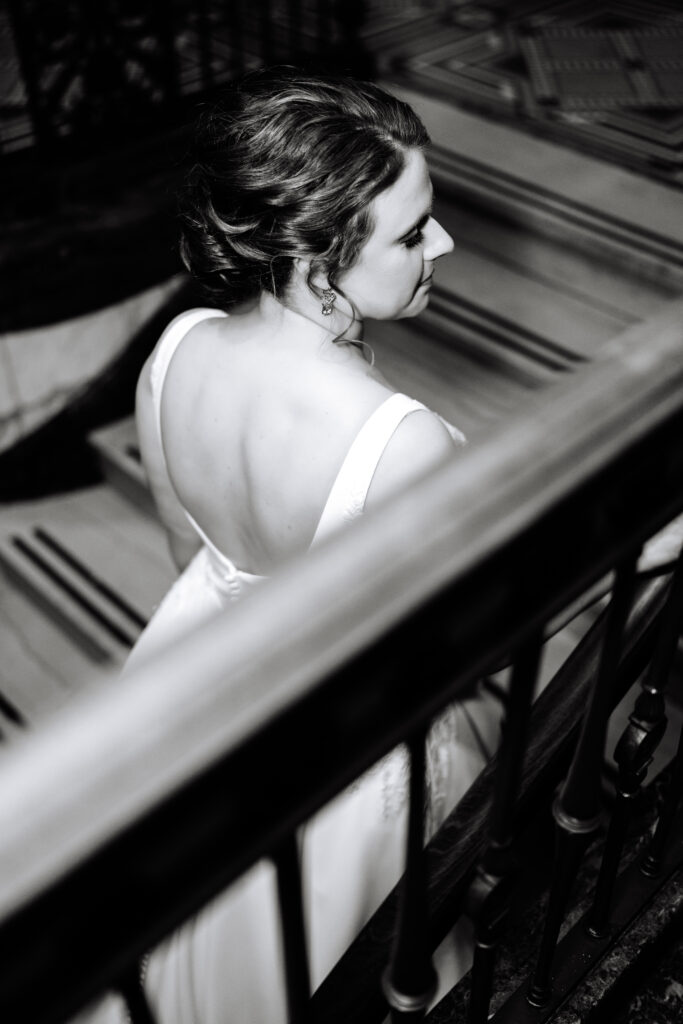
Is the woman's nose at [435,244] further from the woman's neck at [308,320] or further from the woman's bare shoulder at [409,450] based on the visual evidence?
Result: the woman's bare shoulder at [409,450]

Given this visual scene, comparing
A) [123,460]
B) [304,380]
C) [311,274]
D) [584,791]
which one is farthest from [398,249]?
[123,460]

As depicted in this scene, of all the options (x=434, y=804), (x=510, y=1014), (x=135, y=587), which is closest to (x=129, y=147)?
(x=135, y=587)

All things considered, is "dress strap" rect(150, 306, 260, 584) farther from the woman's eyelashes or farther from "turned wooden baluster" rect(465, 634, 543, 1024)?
"turned wooden baluster" rect(465, 634, 543, 1024)

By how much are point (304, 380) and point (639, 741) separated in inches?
36.4

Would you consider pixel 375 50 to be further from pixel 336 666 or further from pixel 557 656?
pixel 336 666

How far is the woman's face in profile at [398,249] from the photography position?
6.07 feet

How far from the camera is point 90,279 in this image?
12.5 feet

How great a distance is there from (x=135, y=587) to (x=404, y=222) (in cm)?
194

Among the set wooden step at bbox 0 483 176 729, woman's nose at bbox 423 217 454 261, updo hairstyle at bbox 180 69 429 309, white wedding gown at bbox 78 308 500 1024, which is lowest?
wooden step at bbox 0 483 176 729

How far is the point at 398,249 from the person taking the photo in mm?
1902

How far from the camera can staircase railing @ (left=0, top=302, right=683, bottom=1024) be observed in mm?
441

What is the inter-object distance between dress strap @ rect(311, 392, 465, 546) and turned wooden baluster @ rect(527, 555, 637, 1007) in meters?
0.75

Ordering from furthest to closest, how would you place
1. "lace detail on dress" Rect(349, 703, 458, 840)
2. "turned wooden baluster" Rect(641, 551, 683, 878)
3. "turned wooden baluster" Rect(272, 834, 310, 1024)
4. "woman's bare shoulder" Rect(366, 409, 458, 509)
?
1. "lace detail on dress" Rect(349, 703, 458, 840)
2. "woman's bare shoulder" Rect(366, 409, 458, 509)
3. "turned wooden baluster" Rect(641, 551, 683, 878)
4. "turned wooden baluster" Rect(272, 834, 310, 1024)

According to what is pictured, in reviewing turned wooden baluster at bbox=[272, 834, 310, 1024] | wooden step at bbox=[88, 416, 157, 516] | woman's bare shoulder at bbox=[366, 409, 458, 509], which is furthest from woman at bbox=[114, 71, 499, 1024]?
wooden step at bbox=[88, 416, 157, 516]
